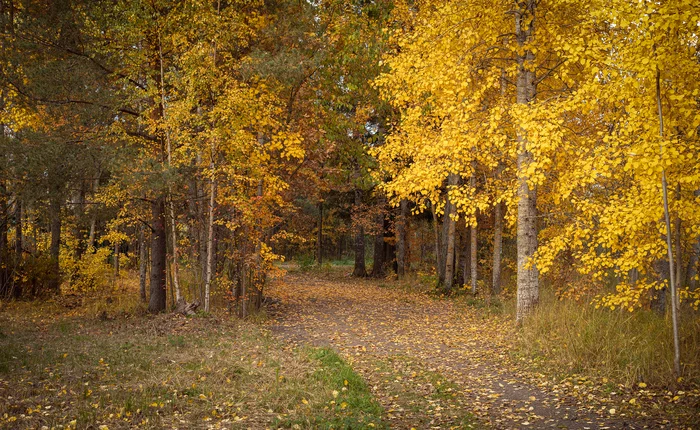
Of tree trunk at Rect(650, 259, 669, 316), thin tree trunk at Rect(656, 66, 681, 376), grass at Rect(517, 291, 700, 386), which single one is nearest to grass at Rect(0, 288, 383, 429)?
grass at Rect(517, 291, 700, 386)

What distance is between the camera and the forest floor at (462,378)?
532cm

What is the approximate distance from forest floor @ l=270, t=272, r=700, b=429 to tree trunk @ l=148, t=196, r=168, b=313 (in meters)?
3.01

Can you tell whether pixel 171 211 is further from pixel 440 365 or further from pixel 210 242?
pixel 440 365

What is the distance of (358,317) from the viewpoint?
13.2 m

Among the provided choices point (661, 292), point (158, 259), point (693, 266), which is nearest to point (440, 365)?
point (661, 292)

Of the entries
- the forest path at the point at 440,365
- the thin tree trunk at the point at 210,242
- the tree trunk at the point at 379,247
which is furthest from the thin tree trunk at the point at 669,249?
the tree trunk at the point at 379,247

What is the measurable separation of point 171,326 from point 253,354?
3317 millimetres

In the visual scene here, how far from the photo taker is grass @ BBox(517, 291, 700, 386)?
617 centimetres

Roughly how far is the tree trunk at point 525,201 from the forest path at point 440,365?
33.6 inches

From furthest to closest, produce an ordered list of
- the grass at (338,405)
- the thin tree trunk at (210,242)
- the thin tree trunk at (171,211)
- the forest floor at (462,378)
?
1. the thin tree trunk at (210,242)
2. the thin tree trunk at (171,211)
3. the forest floor at (462,378)
4. the grass at (338,405)

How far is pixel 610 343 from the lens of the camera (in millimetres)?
6840

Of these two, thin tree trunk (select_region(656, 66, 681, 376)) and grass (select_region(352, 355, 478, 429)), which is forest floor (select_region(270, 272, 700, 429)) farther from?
thin tree trunk (select_region(656, 66, 681, 376))

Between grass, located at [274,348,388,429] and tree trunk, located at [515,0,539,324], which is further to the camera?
tree trunk, located at [515,0,539,324]

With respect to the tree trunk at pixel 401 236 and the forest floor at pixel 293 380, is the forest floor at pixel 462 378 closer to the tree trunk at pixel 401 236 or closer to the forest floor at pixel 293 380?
the forest floor at pixel 293 380
